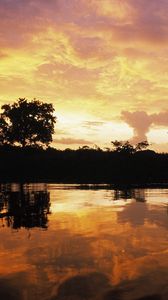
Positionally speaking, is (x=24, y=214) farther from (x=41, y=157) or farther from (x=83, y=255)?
(x=41, y=157)

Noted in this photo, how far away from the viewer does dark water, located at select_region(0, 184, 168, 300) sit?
9.57 metres

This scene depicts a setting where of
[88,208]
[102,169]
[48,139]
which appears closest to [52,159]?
[48,139]

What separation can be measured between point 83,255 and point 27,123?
6620cm

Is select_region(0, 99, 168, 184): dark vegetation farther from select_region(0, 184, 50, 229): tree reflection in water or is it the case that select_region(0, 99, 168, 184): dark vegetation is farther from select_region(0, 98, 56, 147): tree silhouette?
select_region(0, 184, 50, 229): tree reflection in water

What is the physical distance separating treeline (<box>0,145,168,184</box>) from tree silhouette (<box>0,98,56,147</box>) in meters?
2.74

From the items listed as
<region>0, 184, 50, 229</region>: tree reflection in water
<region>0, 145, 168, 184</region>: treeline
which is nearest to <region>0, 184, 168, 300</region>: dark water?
<region>0, 184, 50, 229</region>: tree reflection in water

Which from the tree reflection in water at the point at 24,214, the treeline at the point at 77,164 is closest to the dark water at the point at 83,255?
the tree reflection in water at the point at 24,214

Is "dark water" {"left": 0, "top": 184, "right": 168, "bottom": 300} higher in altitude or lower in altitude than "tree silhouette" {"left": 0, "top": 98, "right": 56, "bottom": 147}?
lower

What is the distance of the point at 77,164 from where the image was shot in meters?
77.6

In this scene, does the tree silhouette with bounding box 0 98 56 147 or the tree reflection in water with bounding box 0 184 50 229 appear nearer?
the tree reflection in water with bounding box 0 184 50 229

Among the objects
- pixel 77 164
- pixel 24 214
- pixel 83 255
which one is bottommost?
pixel 83 255

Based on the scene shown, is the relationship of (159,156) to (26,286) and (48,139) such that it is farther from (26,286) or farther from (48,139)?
(26,286)

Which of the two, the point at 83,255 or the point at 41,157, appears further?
the point at 41,157

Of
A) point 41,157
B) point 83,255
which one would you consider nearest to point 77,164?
point 41,157
